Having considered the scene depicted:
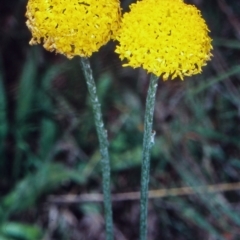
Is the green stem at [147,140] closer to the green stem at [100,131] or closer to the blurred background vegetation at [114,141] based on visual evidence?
the green stem at [100,131]

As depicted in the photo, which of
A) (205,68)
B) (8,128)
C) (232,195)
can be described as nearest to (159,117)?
(205,68)

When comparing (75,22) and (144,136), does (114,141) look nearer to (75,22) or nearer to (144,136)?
(144,136)

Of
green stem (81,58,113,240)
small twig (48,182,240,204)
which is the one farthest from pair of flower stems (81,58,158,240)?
small twig (48,182,240,204)

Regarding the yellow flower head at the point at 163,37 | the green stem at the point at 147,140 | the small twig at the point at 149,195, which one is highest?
the yellow flower head at the point at 163,37

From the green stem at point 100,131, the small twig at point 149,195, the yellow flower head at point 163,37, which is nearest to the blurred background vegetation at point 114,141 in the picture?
the small twig at point 149,195

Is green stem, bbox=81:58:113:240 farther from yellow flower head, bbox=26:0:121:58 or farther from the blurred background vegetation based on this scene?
the blurred background vegetation
